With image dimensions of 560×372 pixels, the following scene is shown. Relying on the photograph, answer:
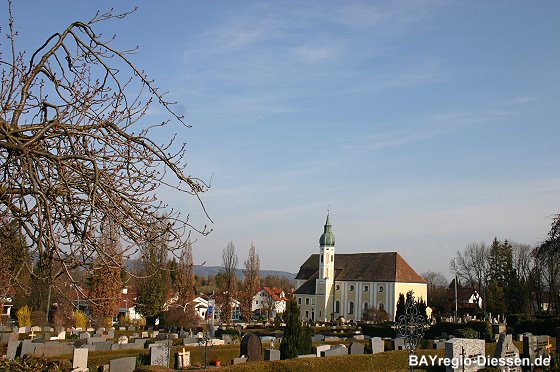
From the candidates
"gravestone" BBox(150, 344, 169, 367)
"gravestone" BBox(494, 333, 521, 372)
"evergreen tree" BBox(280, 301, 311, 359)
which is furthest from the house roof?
"gravestone" BBox(494, 333, 521, 372)

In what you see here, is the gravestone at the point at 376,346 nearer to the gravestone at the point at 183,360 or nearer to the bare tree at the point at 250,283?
the gravestone at the point at 183,360

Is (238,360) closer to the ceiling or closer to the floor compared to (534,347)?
closer to the floor

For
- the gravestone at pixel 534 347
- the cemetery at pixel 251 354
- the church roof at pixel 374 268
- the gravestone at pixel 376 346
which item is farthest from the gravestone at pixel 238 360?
the church roof at pixel 374 268

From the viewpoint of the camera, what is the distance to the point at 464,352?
16.0 meters

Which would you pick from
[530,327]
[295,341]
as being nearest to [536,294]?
[530,327]

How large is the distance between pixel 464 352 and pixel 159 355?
10.5m

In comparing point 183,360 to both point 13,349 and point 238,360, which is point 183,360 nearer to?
point 238,360

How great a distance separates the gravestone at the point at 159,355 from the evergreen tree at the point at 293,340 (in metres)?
5.19

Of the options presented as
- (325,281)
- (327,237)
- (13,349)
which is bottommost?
(13,349)

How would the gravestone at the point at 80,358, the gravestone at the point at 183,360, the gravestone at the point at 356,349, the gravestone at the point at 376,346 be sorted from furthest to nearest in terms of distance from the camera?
the gravestone at the point at 376,346
the gravestone at the point at 356,349
the gravestone at the point at 183,360
the gravestone at the point at 80,358

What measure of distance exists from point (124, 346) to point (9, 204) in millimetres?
20270

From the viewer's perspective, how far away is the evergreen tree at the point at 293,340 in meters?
21.9

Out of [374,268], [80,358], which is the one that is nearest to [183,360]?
[80,358]

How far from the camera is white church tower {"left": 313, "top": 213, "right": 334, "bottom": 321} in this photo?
75188 millimetres
